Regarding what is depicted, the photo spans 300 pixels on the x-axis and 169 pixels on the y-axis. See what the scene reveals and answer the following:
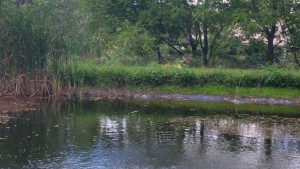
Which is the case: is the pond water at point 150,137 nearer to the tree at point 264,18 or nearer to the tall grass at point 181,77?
the tall grass at point 181,77

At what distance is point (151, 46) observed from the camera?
26.9 metres

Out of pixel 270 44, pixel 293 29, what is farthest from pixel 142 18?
pixel 293 29

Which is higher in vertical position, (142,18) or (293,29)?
(142,18)

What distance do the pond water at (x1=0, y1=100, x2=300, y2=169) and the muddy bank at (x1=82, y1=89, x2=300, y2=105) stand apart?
1798 millimetres

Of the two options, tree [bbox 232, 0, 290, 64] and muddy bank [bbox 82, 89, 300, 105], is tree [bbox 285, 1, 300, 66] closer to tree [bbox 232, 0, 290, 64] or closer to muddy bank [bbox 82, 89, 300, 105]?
tree [bbox 232, 0, 290, 64]

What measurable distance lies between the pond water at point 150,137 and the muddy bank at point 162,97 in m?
1.80

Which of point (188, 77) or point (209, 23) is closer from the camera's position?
point (188, 77)

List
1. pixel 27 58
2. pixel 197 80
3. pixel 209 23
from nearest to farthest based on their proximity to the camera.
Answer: pixel 27 58 < pixel 197 80 < pixel 209 23

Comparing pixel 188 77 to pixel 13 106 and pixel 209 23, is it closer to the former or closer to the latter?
pixel 209 23

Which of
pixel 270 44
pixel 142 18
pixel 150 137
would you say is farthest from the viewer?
pixel 142 18

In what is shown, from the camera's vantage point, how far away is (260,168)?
35.6 ft

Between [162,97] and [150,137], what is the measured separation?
29.5 feet

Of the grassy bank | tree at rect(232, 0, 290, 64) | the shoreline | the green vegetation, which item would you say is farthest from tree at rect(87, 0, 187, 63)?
the shoreline

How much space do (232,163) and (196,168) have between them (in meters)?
0.93
